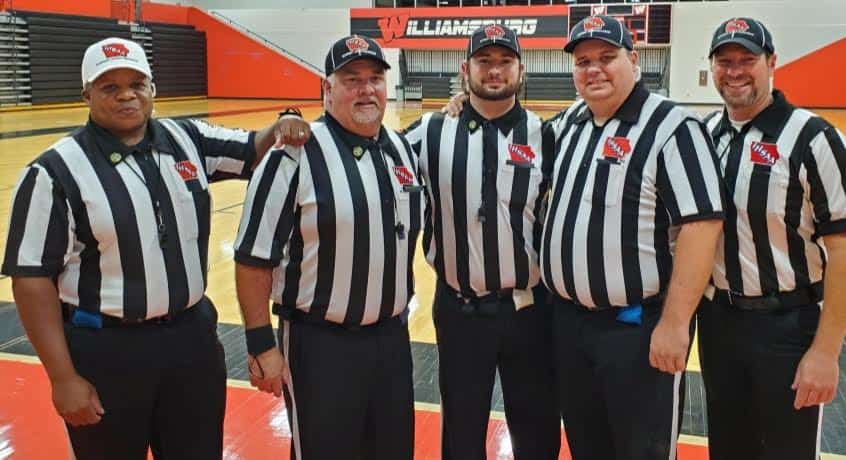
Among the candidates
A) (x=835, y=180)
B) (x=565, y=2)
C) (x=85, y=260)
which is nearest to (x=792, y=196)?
(x=835, y=180)

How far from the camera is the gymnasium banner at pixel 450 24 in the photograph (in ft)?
68.8

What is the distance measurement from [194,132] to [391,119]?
1360 cm

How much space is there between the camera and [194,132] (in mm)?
2439

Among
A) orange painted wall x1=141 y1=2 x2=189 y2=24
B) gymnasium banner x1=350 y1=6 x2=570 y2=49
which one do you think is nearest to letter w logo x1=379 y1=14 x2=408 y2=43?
gymnasium banner x1=350 y1=6 x2=570 y2=49

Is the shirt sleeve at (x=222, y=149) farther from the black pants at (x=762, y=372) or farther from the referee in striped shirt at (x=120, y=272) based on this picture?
the black pants at (x=762, y=372)

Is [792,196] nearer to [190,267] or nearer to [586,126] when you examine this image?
[586,126]

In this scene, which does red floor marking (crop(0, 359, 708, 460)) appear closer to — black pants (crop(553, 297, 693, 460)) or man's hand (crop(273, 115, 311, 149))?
black pants (crop(553, 297, 693, 460))

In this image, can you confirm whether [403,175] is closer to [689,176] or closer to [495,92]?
[495,92]

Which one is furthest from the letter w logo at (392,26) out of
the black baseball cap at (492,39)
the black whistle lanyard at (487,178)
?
the black whistle lanyard at (487,178)

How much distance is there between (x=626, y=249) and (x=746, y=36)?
70 centimetres

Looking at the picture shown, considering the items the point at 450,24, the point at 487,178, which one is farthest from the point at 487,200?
the point at 450,24

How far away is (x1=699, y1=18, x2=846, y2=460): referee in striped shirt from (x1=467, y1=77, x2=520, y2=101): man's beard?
2.02ft

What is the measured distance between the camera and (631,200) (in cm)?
226

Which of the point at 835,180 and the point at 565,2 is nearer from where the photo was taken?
the point at 835,180
